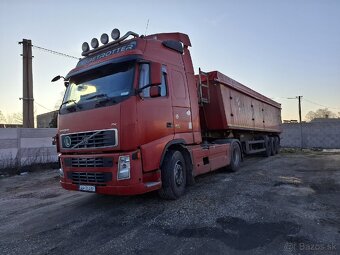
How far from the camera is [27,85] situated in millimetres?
21688

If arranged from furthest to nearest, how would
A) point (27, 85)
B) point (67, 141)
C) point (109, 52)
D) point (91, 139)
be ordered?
1. point (27, 85)
2. point (109, 52)
3. point (67, 141)
4. point (91, 139)

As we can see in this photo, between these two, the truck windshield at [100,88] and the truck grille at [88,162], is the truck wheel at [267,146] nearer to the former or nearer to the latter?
the truck windshield at [100,88]

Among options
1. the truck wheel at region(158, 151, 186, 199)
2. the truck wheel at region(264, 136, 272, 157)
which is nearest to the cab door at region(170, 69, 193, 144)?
the truck wheel at region(158, 151, 186, 199)

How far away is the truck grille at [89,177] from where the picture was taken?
5.86 meters

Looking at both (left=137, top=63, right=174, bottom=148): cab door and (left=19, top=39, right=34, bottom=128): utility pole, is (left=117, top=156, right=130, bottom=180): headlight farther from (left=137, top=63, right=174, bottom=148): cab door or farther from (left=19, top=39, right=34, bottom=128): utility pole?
(left=19, top=39, right=34, bottom=128): utility pole

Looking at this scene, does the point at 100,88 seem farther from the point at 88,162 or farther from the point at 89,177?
the point at 89,177

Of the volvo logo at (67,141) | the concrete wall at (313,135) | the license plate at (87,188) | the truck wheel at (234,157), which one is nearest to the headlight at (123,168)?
the license plate at (87,188)

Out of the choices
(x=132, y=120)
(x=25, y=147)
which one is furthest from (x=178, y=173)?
(x=25, y=147)

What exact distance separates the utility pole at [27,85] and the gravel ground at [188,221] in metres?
13.9

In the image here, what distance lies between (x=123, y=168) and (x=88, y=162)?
0.81 meters

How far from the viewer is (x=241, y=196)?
22.9 ft

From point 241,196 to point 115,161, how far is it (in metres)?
2.89

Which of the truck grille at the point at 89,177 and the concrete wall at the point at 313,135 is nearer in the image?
the truck grille at the point at 89,177

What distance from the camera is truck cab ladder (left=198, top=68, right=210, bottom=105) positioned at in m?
9.07
